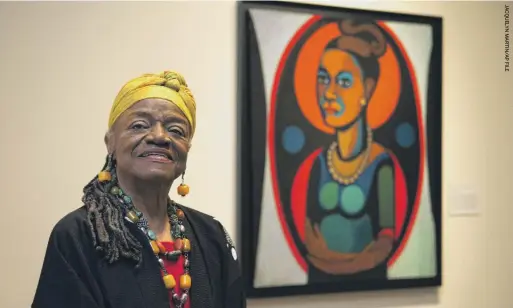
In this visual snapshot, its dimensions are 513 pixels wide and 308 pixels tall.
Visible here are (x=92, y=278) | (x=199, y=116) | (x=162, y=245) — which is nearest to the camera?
(x=92, y=278)

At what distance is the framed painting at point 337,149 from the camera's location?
5.76 feet

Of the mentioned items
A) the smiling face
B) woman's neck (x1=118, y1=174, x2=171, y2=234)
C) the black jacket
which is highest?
the smiling face

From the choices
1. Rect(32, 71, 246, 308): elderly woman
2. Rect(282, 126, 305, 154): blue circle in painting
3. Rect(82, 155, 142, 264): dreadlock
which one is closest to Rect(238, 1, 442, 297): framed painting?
Rect(282, 126, 305, 154): blue circle in painting

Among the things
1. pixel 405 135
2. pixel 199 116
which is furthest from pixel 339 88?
pixel 199 116

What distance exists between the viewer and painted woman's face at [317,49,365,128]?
1.83 meters

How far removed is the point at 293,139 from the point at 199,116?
266 millimetres

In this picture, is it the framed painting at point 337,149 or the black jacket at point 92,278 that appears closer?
the black jacket at point 92,278

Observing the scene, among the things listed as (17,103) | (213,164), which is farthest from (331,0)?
(17,103)

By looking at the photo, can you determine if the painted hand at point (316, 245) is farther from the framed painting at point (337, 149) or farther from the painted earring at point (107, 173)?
the painted earring at point (107, 173)

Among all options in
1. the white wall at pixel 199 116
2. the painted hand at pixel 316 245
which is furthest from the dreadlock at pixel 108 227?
the painted hand at pixel 316 245

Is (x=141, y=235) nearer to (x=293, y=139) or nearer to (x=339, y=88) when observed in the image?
(x=293, y=139)

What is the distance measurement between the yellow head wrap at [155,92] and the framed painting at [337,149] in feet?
1.75

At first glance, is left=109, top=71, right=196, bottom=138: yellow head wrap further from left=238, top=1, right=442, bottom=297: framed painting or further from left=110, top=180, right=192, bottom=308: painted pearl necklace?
left=238, top=1, right=442, bottom=297: framed painting

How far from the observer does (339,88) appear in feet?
6.06
